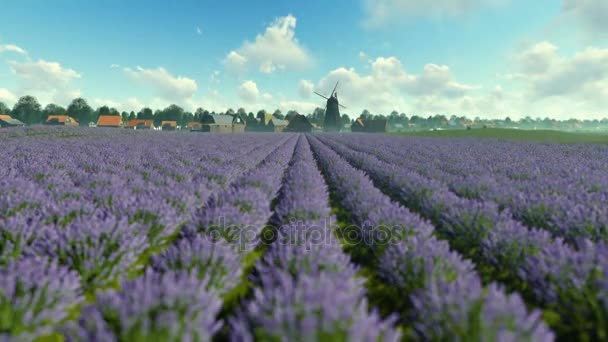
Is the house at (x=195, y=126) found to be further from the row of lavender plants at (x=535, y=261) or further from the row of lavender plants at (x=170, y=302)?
the row of lavender plants at (x=170, y=302)

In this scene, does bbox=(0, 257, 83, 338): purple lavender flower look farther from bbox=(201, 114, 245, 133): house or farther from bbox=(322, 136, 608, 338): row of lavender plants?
bbox=(201, 114, 245, 133): house

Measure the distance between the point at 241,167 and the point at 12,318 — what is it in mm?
8742

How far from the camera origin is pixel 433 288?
7.17 feet

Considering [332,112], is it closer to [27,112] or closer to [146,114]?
[146,114]

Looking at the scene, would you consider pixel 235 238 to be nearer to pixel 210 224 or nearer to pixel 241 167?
pixel 210 224

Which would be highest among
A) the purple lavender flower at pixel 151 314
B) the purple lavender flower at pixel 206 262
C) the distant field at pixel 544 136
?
the distant field at pixel 544 136

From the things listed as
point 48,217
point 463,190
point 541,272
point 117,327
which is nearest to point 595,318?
point 541,272

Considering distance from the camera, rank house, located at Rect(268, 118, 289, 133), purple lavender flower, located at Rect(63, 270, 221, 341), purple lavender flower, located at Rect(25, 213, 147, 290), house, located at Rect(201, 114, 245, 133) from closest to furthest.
Result: purple lavender flower, located at Rect(63, 270, 221, 341)
purple lavender flower, located at Rect(25, 213, 147, 290)
house, located at Rect(201, 114, 245, 133)
house, located at Rect(268, 118, 289, 133)

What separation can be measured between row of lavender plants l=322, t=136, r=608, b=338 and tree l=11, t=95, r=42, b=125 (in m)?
145

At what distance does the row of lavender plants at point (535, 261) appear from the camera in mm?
2416

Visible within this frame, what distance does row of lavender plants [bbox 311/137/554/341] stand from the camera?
5.85 feet

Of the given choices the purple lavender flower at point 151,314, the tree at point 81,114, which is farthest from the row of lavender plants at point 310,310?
the tree at point 81,114

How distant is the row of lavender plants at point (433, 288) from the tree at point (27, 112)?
14422 centimetres

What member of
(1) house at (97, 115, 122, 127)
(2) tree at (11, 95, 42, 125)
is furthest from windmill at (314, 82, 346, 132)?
(2) tree at (11, 95, 42, 125)
